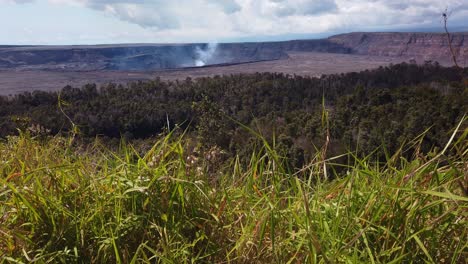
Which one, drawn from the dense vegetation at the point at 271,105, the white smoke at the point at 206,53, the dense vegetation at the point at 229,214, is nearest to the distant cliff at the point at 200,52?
the white smoke at the point at 206,53

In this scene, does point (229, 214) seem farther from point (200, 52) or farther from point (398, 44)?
point (200, 52)

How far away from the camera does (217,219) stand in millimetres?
1622

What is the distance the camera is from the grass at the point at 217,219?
140 centimetres

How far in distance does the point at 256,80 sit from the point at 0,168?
215 ft

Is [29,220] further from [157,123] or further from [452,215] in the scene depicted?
[157,123]

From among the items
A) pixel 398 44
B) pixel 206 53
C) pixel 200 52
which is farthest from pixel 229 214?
pixel 206 53

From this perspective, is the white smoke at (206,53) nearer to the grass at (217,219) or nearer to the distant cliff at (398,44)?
the distant cliff at (398,44)

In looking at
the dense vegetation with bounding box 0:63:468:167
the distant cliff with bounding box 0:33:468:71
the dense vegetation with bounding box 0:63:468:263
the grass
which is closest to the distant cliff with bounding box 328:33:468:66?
the distant cliff with bounding box 0:33:468:71

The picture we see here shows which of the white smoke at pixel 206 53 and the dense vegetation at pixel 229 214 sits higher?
the dense vegetation at pixel 229 214

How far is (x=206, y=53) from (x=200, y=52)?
2997 millimetres

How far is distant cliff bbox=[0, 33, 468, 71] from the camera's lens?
12612 cm

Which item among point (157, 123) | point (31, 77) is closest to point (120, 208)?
point (157, 123)

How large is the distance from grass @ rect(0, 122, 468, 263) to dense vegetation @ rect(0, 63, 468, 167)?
12.0 m

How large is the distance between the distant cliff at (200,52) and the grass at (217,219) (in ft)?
407
